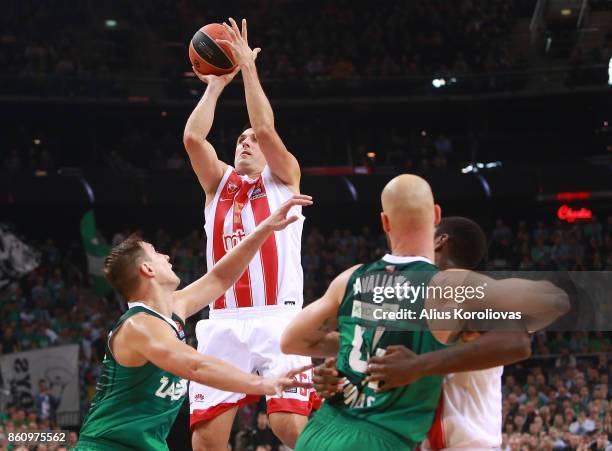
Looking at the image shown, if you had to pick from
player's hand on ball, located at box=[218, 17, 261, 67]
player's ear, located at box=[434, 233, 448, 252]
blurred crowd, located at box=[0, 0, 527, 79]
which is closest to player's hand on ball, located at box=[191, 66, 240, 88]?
player's hand on ball, located at box=[218, 17, 261, 67]

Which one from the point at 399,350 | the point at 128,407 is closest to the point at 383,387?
the point at 399,350

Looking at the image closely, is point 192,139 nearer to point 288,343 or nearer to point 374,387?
point 288,343

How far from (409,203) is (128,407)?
186 centimetres

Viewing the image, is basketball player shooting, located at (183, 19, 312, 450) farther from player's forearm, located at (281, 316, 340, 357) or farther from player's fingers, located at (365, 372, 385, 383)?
player's fingers, located at (365, 372, 385, 383)

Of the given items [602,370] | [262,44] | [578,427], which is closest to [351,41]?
[262,44]

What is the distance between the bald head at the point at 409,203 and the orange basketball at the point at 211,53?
3020mm

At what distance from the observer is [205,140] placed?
243 inches

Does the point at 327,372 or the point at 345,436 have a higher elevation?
the point at 327,372

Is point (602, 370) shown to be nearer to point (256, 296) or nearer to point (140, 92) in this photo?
point (256, 296)

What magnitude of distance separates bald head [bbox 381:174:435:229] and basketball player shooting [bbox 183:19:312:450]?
2165mm

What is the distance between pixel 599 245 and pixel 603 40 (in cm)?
631

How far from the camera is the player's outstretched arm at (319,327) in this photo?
3.84 metres

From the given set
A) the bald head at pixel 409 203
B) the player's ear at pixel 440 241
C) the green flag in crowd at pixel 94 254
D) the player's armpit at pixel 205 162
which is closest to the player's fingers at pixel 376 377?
the bald head at pixel 409 203
